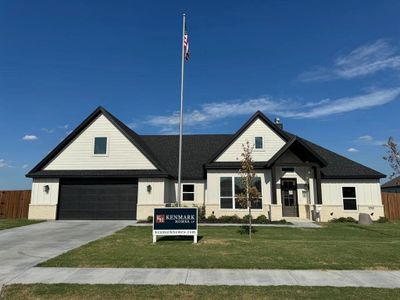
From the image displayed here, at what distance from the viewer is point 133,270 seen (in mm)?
8227

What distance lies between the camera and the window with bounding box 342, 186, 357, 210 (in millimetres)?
22859

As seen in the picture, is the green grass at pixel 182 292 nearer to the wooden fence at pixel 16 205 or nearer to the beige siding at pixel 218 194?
the beige siding at pixel 218 194

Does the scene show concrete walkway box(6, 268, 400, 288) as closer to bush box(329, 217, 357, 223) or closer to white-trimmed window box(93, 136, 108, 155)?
bush box(329, 217, 357, 223)

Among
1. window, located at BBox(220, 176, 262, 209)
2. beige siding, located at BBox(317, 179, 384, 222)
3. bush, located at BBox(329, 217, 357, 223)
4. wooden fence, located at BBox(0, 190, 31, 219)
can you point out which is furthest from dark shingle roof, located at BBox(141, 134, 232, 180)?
wooden fence, located at BBox(0, 190, 31, 219)

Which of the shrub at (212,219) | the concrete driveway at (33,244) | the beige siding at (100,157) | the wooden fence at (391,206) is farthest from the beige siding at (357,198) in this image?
the concrete driveway at (33,244)

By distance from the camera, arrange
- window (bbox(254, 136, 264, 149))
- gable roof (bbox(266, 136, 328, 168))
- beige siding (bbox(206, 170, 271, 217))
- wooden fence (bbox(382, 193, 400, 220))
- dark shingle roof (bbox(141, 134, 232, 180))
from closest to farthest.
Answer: gable roof (bbox(266, 136, 328, 168)), beige siding (bbox(206, 170, 271, 217)), window (bbox(254, 136, 264, 149)), wooden fence (bbox(382, 193, 400, 220)), dark shingle roof (bbox(141, 134, 232, 180))

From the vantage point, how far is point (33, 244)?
12.6m

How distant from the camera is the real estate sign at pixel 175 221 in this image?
13055 millimetres

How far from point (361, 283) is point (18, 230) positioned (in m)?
16.6

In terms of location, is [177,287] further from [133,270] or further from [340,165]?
[340,165]

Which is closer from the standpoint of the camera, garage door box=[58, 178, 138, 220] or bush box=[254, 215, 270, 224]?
bush box=[254, 215, 270, 224]

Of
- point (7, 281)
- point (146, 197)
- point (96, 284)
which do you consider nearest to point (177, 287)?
point (96, 284)

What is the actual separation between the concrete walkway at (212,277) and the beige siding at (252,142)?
15297 mm

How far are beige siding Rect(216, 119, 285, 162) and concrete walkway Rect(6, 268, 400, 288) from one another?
15.3 meters
